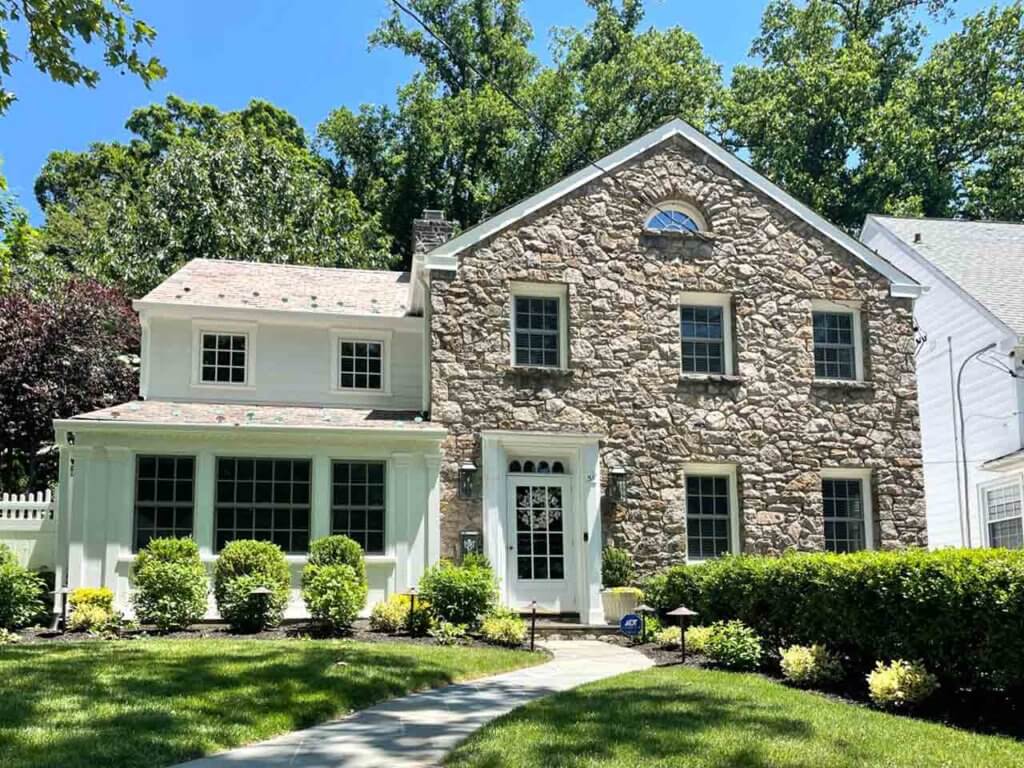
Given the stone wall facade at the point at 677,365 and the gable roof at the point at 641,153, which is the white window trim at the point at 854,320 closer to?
the stone wall facade at the point at 677,365

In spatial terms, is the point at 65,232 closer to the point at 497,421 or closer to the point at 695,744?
the point at 497,421

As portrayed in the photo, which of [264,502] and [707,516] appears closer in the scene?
[264,502]

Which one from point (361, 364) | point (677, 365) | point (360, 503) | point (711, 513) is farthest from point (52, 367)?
point (711, 513)

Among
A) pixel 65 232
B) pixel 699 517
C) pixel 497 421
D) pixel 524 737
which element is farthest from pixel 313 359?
pixel 65 232

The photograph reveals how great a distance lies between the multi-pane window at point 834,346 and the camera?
18.2 m

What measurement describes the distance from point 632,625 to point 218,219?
19.0 meters

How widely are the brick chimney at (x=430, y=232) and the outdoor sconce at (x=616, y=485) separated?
6122 mm

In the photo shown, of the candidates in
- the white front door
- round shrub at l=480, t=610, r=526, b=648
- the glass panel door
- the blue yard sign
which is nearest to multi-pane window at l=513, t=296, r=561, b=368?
the white front door

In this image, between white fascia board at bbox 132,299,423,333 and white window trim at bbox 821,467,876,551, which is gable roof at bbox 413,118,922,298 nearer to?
white fascia board at bbox 132,299,423,333

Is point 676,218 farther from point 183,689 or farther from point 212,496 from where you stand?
point 183,689

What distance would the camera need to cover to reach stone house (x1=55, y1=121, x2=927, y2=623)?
51.2ft

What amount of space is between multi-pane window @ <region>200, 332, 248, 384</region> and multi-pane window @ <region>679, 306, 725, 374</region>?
24.4ft

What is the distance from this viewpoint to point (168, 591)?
13844mm

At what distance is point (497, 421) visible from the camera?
54.1 feet
